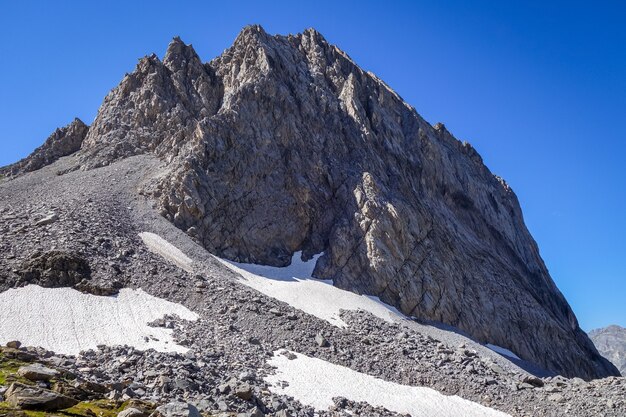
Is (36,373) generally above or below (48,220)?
below

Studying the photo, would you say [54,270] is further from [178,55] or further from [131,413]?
[178,55]

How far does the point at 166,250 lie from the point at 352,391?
2637cm

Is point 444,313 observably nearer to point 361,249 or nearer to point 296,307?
point 361,249

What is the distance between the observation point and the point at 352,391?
37375 millimetres

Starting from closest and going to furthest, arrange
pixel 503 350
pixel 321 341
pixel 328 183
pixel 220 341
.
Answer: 1. pixel 220 341
2. pixel 321 341
3. pixel 503 350
4. pixel 328 183

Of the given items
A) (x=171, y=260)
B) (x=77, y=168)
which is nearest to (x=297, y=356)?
(x=171, y=260)

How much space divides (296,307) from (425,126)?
58.3 meters

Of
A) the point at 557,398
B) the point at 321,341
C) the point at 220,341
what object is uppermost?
the point at 557,398

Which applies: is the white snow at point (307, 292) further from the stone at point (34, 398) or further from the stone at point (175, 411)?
the stone at point (34, 398)

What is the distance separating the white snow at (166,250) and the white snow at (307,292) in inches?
251

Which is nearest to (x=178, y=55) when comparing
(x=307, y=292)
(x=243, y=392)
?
(x=307, y=292)

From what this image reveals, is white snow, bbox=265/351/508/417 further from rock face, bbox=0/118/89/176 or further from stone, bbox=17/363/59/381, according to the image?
rock face, bbox=0/118/89/176

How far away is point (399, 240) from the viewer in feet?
230

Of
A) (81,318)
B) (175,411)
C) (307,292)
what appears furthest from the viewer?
(307,292)
